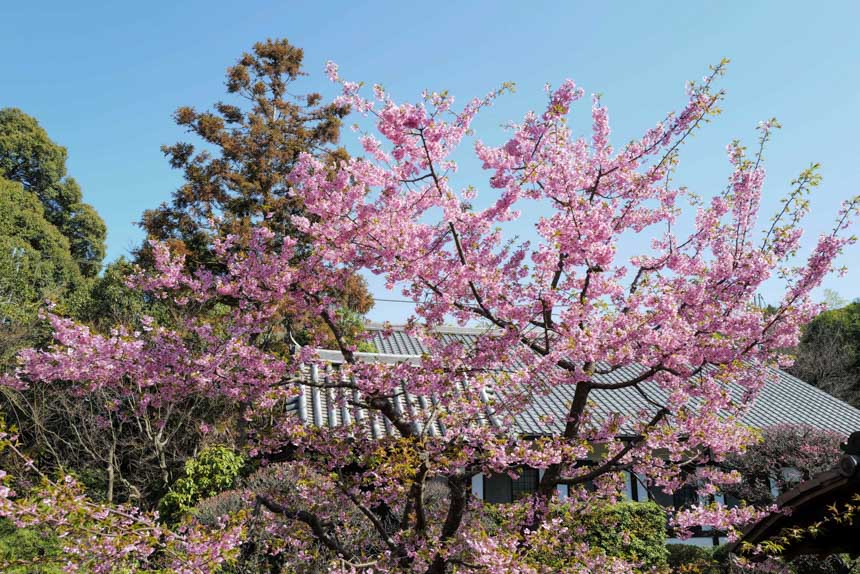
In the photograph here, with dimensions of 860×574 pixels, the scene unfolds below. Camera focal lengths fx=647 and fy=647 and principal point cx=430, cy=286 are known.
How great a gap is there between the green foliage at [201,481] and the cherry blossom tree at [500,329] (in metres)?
7.69

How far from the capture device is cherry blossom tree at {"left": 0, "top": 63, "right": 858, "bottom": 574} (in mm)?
5504

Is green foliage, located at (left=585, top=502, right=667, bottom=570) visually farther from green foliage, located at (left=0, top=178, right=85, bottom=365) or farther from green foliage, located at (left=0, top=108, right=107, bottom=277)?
green foliage, located at (left=0, top=108, right=107, bottom=277)

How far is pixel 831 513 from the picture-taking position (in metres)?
4.58

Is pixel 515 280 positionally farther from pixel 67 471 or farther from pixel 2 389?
pixel 2 389

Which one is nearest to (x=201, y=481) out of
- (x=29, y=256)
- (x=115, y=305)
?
(x=115, y=305)

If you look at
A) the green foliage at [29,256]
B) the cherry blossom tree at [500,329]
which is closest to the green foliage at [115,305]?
the green foliage at [29,256]

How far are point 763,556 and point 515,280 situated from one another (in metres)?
3.09

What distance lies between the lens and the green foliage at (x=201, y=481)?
13.4m

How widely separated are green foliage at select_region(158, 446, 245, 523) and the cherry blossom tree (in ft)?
25.2

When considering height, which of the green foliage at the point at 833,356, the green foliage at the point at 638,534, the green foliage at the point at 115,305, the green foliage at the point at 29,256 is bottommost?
the green foliage at the point at 638,534

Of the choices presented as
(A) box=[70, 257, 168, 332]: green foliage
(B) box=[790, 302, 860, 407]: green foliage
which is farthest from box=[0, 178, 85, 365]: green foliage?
(B) box=[790, 302, 860, 407]: green foliage

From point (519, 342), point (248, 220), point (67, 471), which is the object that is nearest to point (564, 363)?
point (519, 342)

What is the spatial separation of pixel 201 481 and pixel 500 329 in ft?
32.9

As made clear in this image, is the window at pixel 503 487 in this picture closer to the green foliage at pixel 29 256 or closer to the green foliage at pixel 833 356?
the green foliage at pixel 29 256
